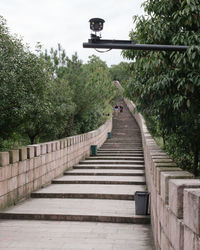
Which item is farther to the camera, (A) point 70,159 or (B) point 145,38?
(A) point 70,159

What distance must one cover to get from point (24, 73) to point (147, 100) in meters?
3.02

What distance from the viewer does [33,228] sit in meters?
5.84

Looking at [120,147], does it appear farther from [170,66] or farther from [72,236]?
[72,236]

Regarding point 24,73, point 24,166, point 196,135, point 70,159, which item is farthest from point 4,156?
point 70,159

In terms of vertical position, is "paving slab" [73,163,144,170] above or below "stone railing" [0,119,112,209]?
below

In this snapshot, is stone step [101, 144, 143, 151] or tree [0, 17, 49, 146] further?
stone step [101, 144, 143, 151]

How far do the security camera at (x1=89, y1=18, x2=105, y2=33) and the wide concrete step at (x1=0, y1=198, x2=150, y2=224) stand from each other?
367 cm

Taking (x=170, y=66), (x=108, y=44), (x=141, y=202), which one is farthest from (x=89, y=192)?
(x=108, y=44)

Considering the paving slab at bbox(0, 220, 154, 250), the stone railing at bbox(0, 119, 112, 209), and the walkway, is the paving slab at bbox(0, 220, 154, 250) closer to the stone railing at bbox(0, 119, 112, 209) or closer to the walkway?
the walkway

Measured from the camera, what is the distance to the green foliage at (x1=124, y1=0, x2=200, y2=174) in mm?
5578

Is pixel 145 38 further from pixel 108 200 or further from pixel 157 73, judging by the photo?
pixel 108 200

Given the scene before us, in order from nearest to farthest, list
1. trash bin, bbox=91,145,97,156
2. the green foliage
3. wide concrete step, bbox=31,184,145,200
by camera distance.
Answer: the green foliage < wide concrete step, bbox=31,184,145,200 < trash bin, bbox=91,145,97,156

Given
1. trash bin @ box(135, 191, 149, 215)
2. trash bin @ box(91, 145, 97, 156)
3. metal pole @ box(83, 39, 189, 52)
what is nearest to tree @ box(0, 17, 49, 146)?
metal pole @ box(83, 39, 189, 52)

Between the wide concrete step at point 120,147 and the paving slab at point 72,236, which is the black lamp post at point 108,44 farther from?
the wide concrete step at point 120,147
